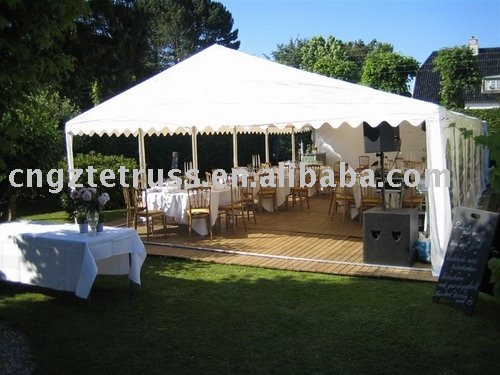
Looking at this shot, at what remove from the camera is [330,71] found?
30.8 m

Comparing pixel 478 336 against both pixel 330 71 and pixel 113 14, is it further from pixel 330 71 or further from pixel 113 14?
pixel 330 71

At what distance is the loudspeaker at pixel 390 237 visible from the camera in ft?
21.4

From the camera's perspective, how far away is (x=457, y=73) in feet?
76.8

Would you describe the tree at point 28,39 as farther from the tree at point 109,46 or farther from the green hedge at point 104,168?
the tree at point 109,46

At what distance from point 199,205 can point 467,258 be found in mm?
4730

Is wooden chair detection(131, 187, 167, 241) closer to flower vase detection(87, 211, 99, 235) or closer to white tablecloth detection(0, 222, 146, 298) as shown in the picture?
white tablecloth detection(0, 222, 146, 298)

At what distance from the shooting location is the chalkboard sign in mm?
4953

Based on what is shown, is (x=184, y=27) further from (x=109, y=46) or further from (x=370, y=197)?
(x=370, y=197)

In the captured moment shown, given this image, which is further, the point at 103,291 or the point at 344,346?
the point at 103,291

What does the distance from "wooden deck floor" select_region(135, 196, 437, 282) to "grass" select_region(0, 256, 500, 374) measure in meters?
0.38

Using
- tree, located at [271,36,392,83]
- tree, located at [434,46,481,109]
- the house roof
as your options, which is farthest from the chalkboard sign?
the house roof

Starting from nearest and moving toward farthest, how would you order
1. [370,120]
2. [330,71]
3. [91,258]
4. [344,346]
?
[344,346]
[91,258]
[370,120]
[330,71]

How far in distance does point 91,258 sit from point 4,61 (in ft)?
7.75

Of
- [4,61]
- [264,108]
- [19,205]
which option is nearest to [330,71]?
[19,205]
